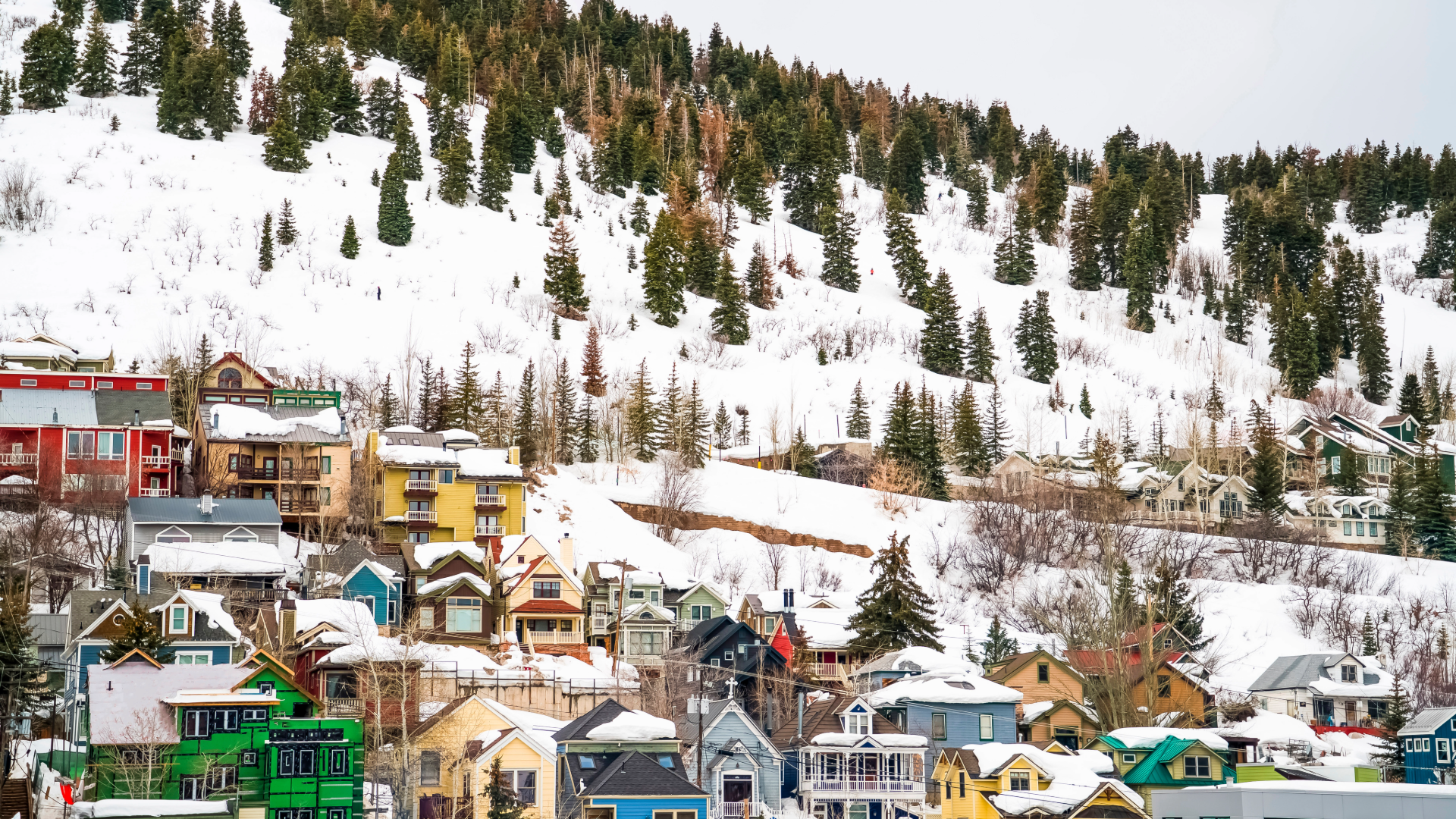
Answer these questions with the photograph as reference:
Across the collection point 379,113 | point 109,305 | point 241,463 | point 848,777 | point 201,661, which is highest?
point 379,113

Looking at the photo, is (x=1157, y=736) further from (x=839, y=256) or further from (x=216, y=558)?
(x=839, y=256)

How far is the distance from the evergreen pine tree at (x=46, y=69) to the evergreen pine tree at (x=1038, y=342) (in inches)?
2869

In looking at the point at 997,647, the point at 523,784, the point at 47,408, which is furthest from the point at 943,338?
the point at 523,784

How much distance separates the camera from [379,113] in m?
124

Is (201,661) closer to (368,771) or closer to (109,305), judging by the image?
(368,771)

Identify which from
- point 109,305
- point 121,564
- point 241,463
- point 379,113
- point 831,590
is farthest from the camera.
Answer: point 379,113

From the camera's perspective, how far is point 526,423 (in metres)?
80.9

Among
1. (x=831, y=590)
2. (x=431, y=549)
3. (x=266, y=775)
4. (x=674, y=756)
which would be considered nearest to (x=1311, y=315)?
(x=831, y=590)

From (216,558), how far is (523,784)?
69.5 feet

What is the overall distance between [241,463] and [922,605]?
29787mm

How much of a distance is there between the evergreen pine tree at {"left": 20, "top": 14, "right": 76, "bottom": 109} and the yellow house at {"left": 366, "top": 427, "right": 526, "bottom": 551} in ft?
197

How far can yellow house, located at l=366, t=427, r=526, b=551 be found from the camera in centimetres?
6762

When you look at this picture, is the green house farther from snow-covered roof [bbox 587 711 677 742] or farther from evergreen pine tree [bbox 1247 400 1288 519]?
evergreen pine tree [bbox 1247 400 1288 519]

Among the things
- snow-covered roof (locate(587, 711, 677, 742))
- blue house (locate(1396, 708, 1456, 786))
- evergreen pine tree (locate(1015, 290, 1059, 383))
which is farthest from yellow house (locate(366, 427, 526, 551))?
evergreen pine tree (locate(1015, 290, 1059, 383))
